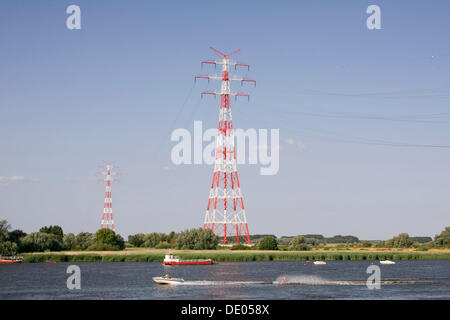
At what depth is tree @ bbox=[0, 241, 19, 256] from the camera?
585 ft

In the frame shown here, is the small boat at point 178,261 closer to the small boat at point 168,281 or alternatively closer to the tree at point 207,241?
the tree at point 207,241

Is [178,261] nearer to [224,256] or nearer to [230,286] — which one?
[224,256]

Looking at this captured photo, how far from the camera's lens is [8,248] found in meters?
179

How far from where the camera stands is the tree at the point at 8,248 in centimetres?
17825

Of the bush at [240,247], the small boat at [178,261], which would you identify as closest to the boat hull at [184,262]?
the small boat at [178,261]

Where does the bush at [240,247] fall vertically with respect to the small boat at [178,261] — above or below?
above

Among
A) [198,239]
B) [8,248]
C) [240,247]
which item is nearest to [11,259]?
[8,248]

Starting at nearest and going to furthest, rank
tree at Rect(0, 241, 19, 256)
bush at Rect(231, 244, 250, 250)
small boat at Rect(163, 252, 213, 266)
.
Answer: small boat at Rect(163, 252, 213, 266), tree at Rect(0, 241, 19, 256), bush at Rect(231, 244, 250, 250)

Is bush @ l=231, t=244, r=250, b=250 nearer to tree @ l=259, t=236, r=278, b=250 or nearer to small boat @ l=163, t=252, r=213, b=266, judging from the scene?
tree @ l=259, t=236, r=278, b=250

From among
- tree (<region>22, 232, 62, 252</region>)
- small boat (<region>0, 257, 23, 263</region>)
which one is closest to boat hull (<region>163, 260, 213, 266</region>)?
small boat (<region>0, 257, 23, 263</region>)
